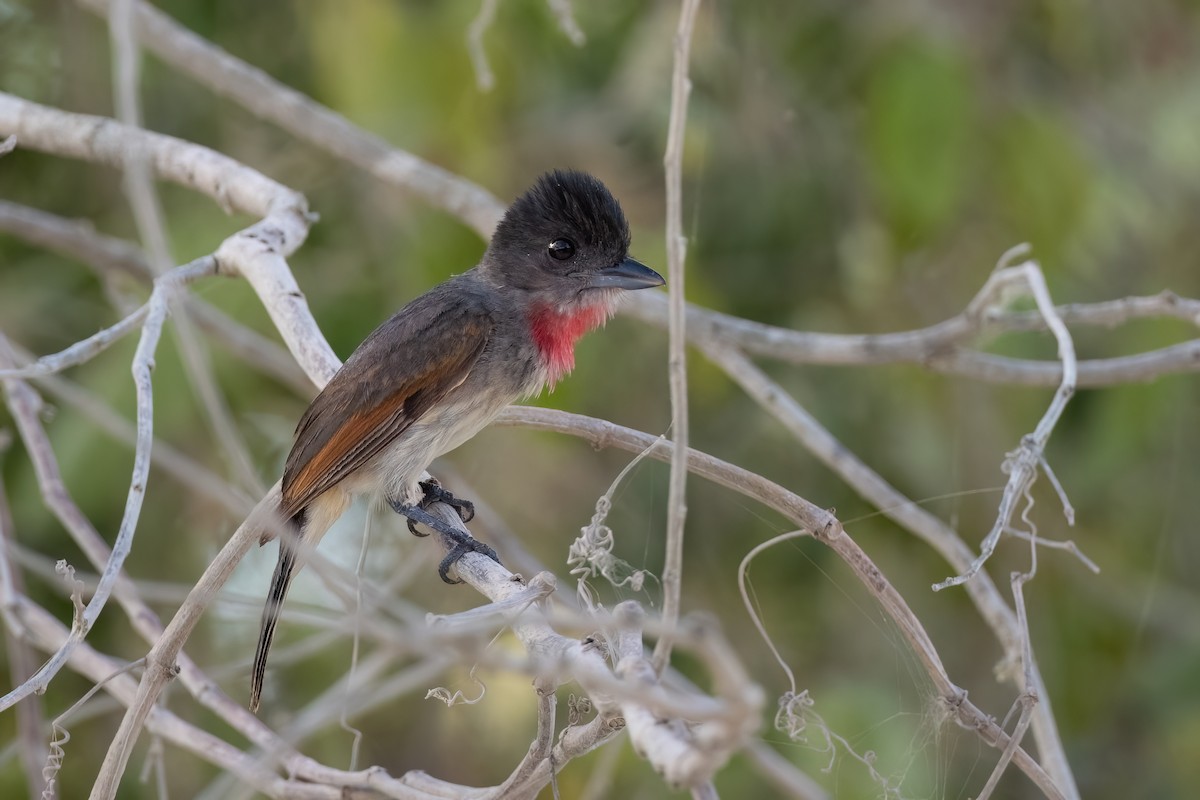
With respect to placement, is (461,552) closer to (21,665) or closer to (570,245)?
(570,245)

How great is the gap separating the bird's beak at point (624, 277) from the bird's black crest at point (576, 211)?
0.07 meters

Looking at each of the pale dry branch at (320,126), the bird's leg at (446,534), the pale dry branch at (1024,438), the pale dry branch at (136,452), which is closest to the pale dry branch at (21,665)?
the pale dry branch at (136,452)

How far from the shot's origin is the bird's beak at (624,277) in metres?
3.44

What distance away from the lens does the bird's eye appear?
142 inches

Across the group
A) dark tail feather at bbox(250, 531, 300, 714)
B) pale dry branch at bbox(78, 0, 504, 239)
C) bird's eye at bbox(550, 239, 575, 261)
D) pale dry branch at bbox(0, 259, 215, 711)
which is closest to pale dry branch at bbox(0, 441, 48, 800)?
pale dry branch at bbox(0, 259, 215, 711)

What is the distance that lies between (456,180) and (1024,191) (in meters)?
1.79

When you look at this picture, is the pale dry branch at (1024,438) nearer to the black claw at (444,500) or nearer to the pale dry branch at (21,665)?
the black claw at (444,500)

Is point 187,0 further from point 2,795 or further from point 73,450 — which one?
point 2,795

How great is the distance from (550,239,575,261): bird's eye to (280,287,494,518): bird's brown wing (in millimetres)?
327

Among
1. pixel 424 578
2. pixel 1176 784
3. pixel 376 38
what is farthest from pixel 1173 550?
pixel 376 38

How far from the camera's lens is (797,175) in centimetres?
521

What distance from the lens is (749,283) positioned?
5.20 metres

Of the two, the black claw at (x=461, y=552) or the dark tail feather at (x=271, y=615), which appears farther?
the dark tail feather at (x=271, y=615)

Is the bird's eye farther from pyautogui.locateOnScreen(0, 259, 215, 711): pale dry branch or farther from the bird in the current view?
pyautogui.locateOnScreen(0, 259, 215, 711): pale dry branch
